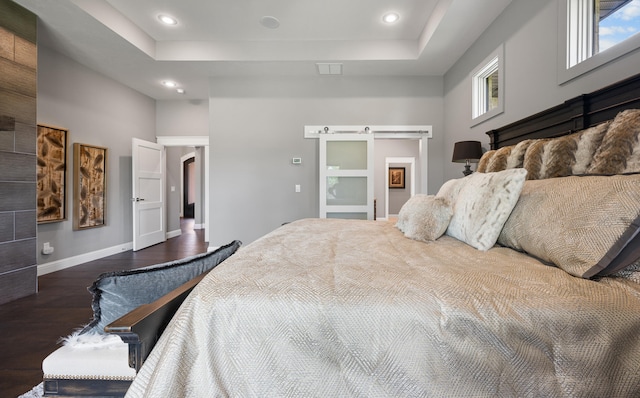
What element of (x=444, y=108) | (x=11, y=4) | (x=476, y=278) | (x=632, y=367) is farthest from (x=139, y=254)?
(x=444, y=108)

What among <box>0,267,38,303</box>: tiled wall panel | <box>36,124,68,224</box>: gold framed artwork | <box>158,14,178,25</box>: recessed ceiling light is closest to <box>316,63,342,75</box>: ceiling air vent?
<box>158,14,178,25</box>: recessed ceiling light

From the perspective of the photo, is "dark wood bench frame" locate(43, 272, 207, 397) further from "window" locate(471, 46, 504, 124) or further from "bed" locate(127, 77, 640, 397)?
"window" locate(471, 46, 504, 124)

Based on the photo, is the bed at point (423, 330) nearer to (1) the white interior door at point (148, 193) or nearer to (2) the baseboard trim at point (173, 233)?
(1) the white interior door at point (148, 193)

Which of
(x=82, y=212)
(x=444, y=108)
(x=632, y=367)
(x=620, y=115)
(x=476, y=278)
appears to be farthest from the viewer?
(x=444, y=108)

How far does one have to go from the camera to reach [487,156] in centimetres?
224

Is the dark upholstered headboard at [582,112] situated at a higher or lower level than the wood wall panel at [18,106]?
lower

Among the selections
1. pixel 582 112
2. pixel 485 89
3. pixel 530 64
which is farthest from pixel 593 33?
pixel 485 89

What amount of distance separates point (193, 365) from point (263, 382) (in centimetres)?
19

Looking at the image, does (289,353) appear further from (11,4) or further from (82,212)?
(82,212)

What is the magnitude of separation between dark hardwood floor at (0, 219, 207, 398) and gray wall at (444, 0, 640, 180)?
3.78m

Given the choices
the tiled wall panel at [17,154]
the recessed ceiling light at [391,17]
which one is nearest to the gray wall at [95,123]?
the tiled wall panel at [17,154]

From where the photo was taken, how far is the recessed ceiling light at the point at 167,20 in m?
2.95

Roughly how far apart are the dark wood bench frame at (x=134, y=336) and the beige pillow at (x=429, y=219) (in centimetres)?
121

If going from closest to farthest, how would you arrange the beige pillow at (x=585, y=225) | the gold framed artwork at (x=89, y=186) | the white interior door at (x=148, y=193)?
the beige pillow at (x=585, y=225) → the gold framed artwork at (x=89, y=186) → the white interior door at (x=148, y=193)
